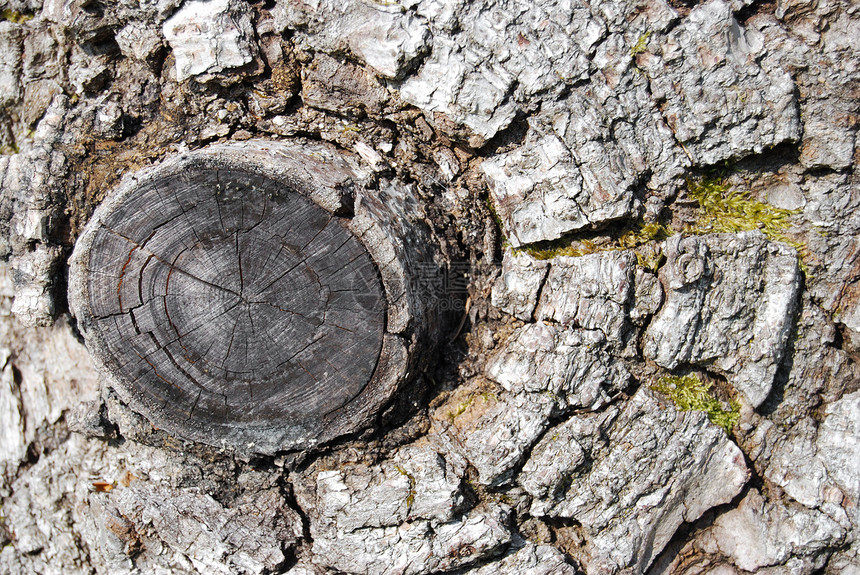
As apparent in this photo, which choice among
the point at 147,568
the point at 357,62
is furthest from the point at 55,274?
the point at 357,62

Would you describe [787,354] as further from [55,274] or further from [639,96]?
[55,274]

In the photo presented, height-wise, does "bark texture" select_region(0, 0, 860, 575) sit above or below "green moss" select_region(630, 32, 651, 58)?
below

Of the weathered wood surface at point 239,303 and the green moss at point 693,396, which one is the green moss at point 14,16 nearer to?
the weathered wood surface at point 239,303

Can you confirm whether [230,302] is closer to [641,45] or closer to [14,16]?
[641,45]

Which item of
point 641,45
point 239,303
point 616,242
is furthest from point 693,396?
point 239,303

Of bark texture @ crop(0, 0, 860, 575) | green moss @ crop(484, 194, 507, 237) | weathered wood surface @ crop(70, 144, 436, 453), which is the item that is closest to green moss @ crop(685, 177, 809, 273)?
bark texture @ crop(0, 0, 860, 575)

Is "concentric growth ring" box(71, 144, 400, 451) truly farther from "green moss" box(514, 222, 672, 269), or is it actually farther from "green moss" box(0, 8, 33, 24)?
"green moss" box(0, 8, 33, 24)
